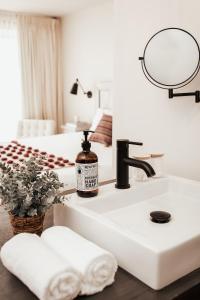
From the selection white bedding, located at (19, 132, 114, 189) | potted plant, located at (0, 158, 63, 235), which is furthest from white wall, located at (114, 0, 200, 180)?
white bedding, located at (19, 132, 114, 189)

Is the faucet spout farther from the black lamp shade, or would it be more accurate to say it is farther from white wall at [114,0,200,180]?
the black lamp shade

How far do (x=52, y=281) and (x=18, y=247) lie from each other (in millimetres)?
168

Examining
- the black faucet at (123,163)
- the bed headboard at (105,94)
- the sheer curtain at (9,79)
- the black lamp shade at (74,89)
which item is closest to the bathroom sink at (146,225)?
the black faucet at (123,163)

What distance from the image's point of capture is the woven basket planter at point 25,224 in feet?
3.26

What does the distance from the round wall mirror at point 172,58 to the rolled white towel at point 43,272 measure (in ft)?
3.01

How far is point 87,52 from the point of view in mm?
4770

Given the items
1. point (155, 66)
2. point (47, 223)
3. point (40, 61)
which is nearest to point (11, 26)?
point (40, 61)

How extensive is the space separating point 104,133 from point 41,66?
235 centimetres

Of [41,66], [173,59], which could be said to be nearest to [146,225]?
[173,59]

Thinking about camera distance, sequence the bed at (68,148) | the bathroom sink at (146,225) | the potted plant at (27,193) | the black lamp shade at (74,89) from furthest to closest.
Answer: the black lamp shade at (74,89), the bed at (68,148), the potted plant at (27,193), the bathroom sink at (146,225)

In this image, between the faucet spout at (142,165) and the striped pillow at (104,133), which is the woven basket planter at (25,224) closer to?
the faucet spout at (142,165)

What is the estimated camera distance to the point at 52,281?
0.70 metres

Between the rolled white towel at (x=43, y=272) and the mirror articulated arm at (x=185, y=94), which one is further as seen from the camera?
the mirror articulated arm at (x=185, y=94)

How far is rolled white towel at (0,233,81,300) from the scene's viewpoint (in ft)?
2.32
